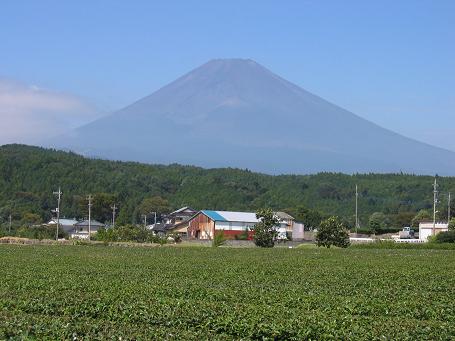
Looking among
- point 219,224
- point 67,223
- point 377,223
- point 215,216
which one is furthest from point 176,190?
point 219,224

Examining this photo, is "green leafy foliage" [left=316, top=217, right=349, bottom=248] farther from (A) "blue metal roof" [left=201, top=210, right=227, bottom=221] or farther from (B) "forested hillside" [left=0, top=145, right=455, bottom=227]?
(B) "forested hillside" [left=0, top=145, right=455, bottom=227]

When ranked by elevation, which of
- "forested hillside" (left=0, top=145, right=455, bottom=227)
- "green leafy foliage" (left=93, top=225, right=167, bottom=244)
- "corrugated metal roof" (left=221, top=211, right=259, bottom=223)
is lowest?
"green leafy foliage" (left=93, top=225, right=167, bottom=244)

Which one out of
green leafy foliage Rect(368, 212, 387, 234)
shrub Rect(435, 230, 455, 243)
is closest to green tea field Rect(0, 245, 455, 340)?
shrub Rect(435, 230, 455, 243)

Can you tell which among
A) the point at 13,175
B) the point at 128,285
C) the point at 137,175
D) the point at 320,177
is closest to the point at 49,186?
the point at 13,175

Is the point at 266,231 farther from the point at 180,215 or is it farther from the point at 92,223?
the point at 92,223

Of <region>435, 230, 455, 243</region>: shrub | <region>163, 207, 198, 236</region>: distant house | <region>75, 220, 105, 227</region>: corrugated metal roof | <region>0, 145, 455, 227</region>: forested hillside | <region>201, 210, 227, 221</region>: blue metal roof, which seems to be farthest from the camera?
<region>0, 145, 455, 227</region>: forested hillside

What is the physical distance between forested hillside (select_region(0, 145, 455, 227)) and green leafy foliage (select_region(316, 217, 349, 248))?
5857 centimetres

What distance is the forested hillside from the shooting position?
14088 centimetres

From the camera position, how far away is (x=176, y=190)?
167 metres

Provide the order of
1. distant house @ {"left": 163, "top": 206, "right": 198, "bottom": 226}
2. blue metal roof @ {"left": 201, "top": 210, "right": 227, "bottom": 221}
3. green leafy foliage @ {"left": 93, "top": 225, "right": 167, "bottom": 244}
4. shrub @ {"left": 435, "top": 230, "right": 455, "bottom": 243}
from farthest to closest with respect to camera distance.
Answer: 1. distant house @ {"left": 163, "top": 206, "right": 198, "bottom": 226}
2. blue metal roof @ {"left": 201, "top": 210, "right": 227, "bottom": 221}
3. green leafy foliage @ {"left": 93, "top": 225, "right": 167, "bottom": 244}
4. shrub @ {"left": 435, "top": 230, "right": 455, "bottom": 243}

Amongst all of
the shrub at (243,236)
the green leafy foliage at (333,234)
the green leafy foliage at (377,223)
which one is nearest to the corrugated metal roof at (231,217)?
the shrub at (243,236)

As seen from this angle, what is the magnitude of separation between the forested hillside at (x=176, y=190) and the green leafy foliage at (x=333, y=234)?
58570mm

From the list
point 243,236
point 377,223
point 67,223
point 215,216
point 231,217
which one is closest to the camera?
point 243,236

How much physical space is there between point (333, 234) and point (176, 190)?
98.1m
